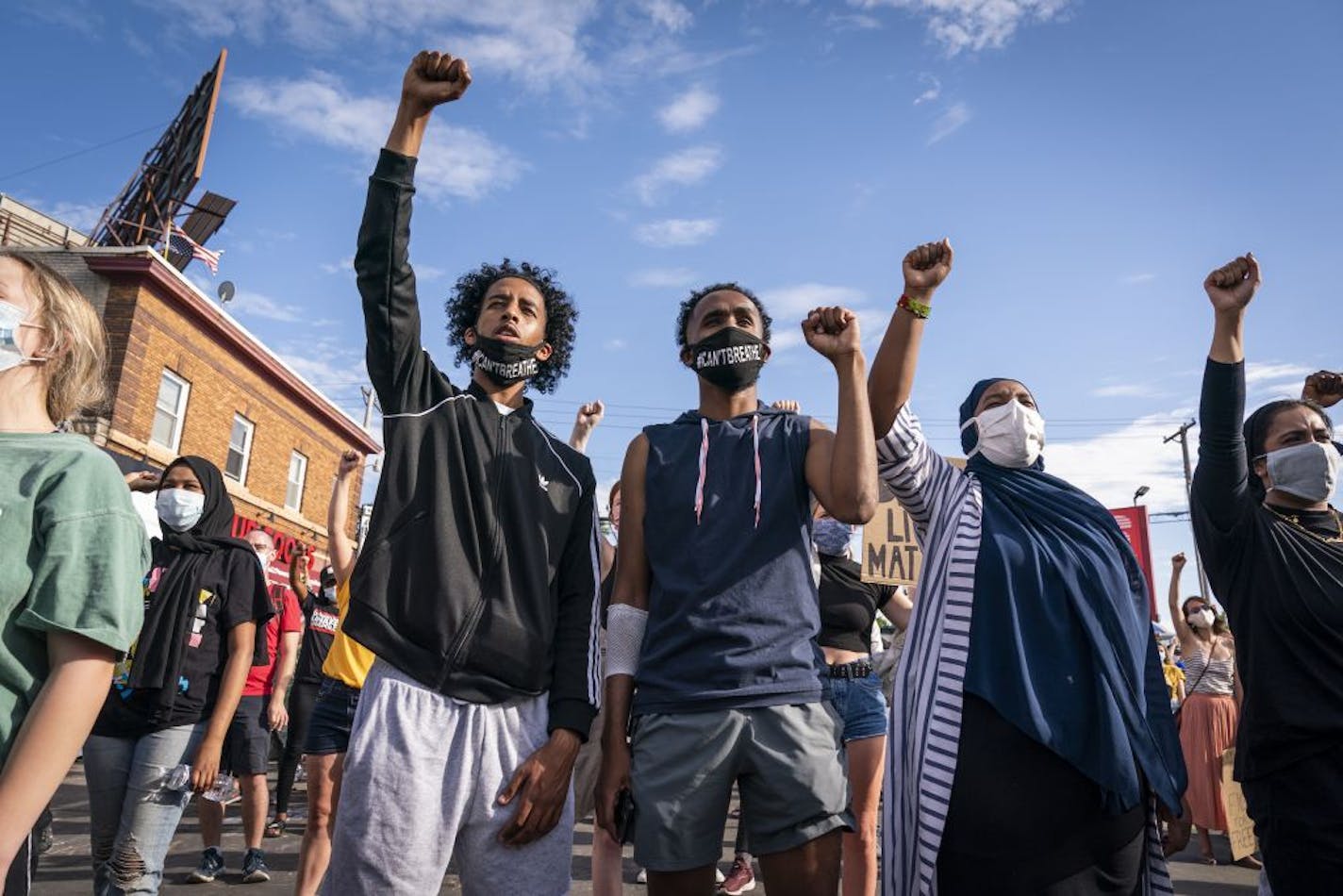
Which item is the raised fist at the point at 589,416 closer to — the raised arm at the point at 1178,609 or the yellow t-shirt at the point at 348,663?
the yellow t-shirt at the point at 348,663

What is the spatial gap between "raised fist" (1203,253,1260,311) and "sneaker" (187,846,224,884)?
584cm

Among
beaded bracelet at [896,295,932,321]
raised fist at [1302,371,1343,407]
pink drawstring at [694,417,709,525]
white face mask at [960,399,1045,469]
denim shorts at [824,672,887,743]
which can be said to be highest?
raised fist at [1302,371,1343,407]

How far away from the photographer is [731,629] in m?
2.20

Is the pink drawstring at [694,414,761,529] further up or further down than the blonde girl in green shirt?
further up

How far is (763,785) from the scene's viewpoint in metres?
2.11

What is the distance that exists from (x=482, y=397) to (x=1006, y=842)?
182cm

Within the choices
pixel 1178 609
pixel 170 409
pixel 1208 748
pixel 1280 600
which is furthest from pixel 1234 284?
pixel 170 409

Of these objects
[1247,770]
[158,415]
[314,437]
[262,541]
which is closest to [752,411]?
[1247,770]

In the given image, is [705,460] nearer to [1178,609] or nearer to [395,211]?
[395,211]

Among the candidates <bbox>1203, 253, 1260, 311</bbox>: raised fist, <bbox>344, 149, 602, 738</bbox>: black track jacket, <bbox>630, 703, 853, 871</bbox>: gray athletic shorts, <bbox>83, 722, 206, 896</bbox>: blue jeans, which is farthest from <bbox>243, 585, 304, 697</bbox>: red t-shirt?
<bbox>1203, 253, 1260, 311</bbox>: raised fist

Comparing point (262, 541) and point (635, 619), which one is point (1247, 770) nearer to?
point (635, 619)

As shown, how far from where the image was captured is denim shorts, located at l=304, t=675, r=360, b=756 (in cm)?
470

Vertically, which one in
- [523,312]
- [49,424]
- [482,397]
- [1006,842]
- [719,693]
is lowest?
[1006,842]

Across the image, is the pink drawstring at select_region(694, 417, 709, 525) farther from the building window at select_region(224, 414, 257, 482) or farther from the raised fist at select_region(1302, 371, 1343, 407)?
the building window at select_region(224, 414, 257, 482)
